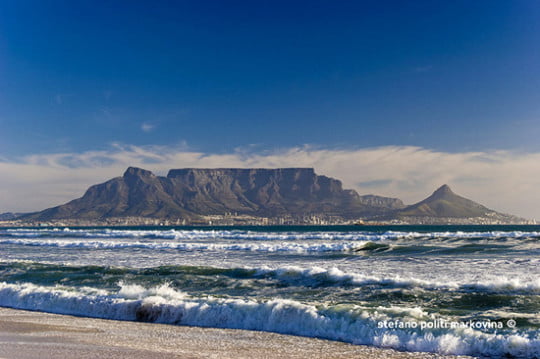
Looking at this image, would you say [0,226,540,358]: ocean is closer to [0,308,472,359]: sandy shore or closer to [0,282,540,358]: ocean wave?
[0,282,540,358]: ocean wave

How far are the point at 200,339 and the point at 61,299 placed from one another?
6.28 metres

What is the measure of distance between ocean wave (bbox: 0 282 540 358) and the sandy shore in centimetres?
42

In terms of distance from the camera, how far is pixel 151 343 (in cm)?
800

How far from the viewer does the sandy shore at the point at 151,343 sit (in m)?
7.12

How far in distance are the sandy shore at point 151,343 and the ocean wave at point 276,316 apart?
16.6 inches

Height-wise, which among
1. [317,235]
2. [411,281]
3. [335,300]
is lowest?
[317,235]

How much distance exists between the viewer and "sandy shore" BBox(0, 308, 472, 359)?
280 inches

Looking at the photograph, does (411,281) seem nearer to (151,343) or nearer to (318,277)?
(318,277)

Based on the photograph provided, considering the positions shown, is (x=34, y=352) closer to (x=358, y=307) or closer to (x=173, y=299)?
(x=173, y=299)

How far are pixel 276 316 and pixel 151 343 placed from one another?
9.20 feet

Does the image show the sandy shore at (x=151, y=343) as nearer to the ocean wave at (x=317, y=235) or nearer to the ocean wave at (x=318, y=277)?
the ocean wave at (x=318, y=277)

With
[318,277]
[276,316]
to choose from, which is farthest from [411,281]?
[276,316]

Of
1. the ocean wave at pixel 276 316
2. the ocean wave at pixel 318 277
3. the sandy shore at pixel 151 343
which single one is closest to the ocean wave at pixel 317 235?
the ocean wave at pixel 318 277

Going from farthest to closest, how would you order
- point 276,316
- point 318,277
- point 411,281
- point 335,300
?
1. point 318,277
2. point 411,281
3. point 335,300
4. point 276,316
